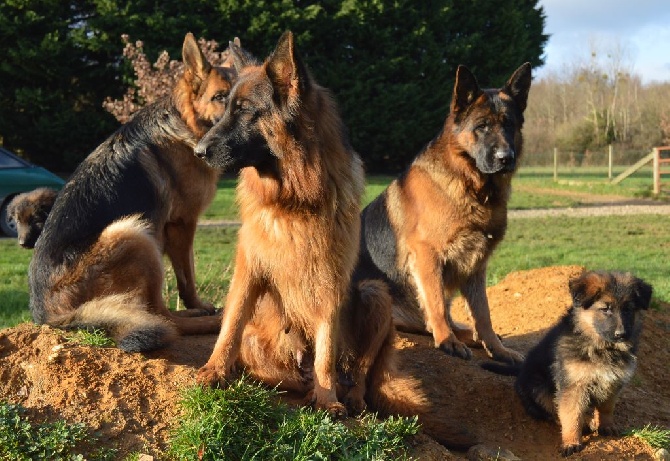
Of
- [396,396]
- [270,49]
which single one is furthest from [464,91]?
[270,49]

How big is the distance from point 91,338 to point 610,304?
12.0 feet

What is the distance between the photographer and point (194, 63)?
651 cm

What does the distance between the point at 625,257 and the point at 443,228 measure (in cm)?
864

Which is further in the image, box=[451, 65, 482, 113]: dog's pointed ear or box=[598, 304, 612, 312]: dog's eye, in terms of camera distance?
box=[451, 65, 482, 113]: dog's pointed ear

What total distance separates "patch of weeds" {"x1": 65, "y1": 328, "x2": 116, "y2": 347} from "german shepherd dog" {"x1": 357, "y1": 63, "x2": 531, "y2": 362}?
289 centimetres

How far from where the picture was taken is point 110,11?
2734 cm

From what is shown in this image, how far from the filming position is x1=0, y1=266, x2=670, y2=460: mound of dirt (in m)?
4.36

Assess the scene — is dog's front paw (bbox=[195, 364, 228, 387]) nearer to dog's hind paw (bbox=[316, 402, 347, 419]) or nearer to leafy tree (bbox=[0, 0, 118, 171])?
dog's hind paw (bbox=[316, 402, 347, 419])

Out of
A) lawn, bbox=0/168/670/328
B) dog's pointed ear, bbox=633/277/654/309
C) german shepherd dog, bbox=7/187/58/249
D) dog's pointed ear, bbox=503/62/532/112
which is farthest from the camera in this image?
lawn, bbox=0/168/670/328

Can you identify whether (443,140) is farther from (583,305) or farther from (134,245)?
(134,245)

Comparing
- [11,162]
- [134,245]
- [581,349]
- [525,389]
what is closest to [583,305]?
[581,349]

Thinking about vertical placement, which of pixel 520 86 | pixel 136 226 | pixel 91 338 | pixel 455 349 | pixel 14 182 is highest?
pixel 520 86

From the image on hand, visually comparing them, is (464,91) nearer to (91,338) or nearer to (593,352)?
(593,352)

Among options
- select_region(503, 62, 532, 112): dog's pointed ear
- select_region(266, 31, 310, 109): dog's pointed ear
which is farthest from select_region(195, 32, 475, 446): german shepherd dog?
select_region(503, 62, 532, 112): dog's pointed ear
